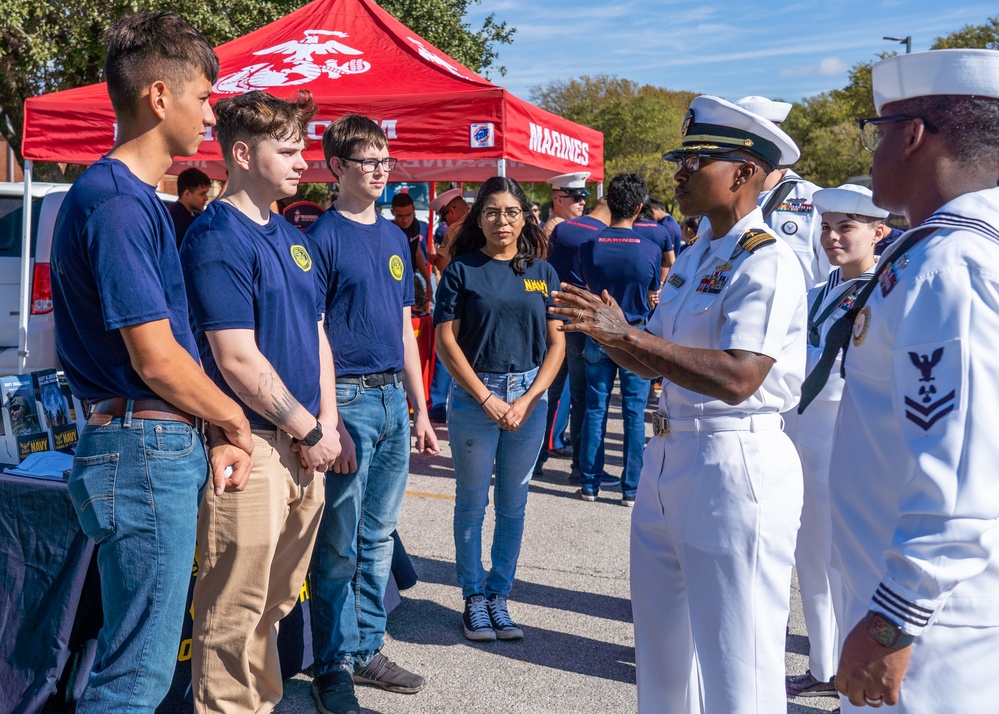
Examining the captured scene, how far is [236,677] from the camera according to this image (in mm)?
2924

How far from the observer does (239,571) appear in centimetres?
284

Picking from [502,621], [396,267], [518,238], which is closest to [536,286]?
[518,238]

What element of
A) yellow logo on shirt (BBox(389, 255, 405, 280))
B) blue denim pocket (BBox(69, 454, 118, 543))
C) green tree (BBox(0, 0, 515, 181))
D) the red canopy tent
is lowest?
blue denim pocket (BBox(69, 454, 118, 543))

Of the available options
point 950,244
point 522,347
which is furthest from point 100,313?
point 522,347

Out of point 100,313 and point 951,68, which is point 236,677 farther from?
point 951,68

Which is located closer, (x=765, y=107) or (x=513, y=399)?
(x=765, y=107)

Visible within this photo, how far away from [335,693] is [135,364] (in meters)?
1.74

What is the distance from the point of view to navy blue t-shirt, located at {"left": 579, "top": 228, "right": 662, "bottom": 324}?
21.6 feet

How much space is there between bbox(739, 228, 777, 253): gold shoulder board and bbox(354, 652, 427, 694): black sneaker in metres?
2.24

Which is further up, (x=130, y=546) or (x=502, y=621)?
(x=130, y=546)

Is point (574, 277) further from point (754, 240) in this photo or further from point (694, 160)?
point (754, 240)

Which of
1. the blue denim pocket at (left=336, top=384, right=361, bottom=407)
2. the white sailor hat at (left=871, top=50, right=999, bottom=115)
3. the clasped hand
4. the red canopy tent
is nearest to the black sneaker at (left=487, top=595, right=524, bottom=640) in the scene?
the blue denim pocket at (left=336, top=384, right=361, bottom=407)

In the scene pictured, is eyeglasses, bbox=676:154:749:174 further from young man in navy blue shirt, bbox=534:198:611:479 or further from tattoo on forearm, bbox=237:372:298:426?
young man in navy blue shirt, bbox=534:198:611:479

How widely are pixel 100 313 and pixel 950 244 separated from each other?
190 centimetres
